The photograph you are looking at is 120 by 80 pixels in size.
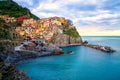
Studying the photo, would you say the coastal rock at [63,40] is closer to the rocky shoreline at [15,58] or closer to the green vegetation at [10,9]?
the rocky shoreline at [15,58]

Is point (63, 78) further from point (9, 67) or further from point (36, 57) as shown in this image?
point (36, 57)

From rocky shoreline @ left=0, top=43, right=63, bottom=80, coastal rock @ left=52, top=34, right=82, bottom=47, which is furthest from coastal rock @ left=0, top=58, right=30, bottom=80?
coastal rock @ left=52, top=34, right=82, bottom=47

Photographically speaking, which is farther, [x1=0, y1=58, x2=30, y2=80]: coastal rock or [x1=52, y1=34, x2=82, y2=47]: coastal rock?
[x1=52, y1=34, x2=82, y2=47]: coastal rock

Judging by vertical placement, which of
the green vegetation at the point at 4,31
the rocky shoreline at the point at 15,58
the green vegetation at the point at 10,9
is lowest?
the rocky shoreline at the point at 15,58

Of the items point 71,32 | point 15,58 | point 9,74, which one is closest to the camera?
point 9,74

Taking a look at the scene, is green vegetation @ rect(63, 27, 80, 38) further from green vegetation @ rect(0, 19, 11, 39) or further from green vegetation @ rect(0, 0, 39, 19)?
green vegetation @ rect(0, 19, 11, 39)

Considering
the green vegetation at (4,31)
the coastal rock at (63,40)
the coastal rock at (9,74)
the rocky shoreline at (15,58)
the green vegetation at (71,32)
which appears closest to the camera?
the coastal rock at (9,74)

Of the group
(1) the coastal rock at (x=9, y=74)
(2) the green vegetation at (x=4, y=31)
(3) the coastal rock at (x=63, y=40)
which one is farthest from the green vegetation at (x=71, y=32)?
(1) the coastal rock at (x=9, y=74)

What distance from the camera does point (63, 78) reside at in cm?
4356

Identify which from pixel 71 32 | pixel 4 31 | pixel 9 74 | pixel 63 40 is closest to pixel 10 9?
pixel 71 32

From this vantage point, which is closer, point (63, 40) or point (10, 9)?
point (63, 40)

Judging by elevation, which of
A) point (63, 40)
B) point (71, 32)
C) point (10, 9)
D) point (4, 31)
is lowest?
point (63, 40)

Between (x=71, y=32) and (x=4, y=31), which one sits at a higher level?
(x=71, y=32)

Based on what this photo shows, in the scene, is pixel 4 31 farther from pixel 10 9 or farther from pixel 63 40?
pixel 10 9
